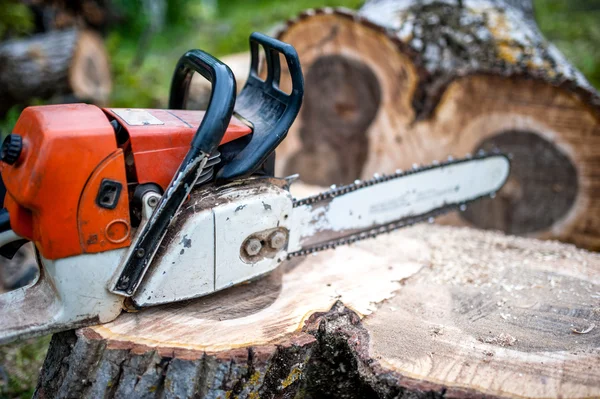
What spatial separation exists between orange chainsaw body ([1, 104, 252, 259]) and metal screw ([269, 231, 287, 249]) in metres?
0.36

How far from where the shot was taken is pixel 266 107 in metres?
1.58

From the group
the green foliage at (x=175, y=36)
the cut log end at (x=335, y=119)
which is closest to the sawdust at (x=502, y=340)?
the cut log end at (x=335, y=119)

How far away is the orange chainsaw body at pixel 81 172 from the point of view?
1.17m

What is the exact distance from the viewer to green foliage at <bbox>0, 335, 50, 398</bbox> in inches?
77.0

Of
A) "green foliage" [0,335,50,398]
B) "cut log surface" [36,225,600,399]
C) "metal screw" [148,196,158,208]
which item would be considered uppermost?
"metal screw" [148,196,158,208]

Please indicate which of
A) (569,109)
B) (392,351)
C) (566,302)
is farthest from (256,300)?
(569,109)

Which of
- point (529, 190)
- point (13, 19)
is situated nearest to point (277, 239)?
point (529, 190)

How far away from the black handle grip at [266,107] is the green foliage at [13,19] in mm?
4268

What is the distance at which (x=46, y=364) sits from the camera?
1426 millimetres

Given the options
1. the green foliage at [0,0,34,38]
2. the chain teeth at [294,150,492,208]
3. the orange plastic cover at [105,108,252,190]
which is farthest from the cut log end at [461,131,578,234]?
the green foliage at [0,0,34,38]

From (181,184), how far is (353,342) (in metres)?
0.63

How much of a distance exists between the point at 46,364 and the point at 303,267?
2.89ft

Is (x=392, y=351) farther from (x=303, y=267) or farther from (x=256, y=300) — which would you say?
(x=303, y=267)

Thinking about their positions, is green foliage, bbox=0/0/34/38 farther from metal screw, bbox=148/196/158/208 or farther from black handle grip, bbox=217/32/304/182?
metal screw, bbox=148/196/158/208
